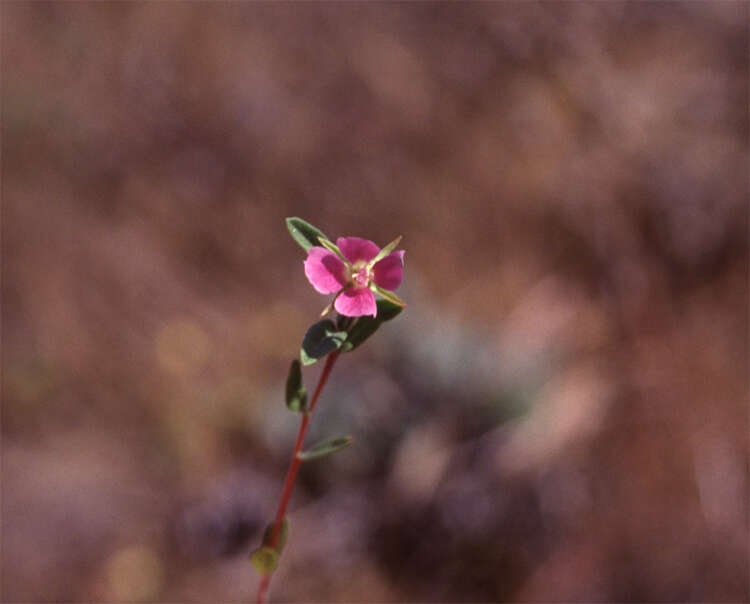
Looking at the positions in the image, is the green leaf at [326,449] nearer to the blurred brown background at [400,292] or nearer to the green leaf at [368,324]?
the green leaf at [368,324]

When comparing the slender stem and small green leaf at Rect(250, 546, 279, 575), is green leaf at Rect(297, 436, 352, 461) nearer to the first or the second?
the slender stem

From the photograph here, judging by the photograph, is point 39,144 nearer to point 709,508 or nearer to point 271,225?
point 271,225

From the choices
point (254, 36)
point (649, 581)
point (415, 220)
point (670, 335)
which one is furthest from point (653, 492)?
point (254, 36)

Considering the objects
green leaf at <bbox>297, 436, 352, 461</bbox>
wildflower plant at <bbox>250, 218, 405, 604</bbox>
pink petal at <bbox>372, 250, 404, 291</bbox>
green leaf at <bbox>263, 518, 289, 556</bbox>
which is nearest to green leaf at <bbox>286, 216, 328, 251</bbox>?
wildflower plant at <bbox>250, 218, 405, 604</bbox>

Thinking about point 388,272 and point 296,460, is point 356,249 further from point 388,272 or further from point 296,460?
point 296,460

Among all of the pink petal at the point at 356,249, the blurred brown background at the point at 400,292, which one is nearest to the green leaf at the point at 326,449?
the pink petal at the point at 356,249

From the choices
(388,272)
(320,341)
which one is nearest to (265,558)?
(320,341)
